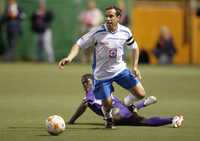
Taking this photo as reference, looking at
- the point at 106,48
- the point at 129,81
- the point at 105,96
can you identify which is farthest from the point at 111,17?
the point at 105,96

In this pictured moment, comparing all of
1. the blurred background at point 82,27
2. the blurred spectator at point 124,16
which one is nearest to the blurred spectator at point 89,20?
the blurred background at point 82,27

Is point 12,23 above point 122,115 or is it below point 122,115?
below

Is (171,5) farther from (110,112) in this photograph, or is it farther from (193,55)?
(110,112)

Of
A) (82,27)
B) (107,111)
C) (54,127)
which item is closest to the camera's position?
(54,127)

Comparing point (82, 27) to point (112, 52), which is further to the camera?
point (82, 27)

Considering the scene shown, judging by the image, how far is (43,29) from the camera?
3125cm

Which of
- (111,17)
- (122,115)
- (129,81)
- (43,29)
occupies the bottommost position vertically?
(43,29)

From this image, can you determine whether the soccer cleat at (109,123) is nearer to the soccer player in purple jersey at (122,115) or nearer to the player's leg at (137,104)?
the soccer player in purple jersey at (122,115)

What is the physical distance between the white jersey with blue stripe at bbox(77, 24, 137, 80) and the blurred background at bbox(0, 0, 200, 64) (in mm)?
17003

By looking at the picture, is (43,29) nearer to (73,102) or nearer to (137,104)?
(73,102)

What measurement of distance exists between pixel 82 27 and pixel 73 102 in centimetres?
1365

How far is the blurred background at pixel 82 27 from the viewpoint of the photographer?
31.3m

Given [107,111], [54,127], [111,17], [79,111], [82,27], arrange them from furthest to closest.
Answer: [82,27], [79,111], [107,111], [111,17], [54,127]

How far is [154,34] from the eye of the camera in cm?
3322
